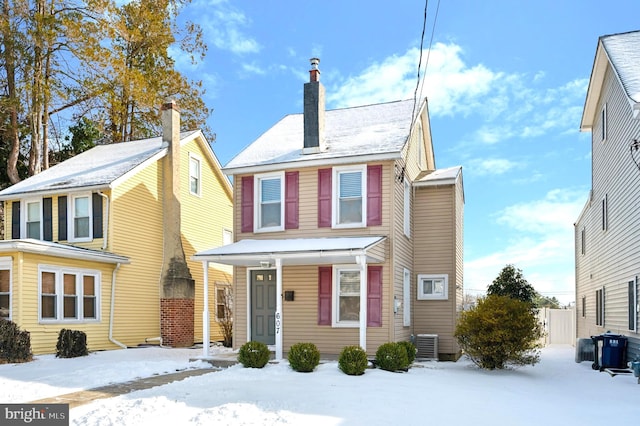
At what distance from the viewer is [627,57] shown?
46.7 ft

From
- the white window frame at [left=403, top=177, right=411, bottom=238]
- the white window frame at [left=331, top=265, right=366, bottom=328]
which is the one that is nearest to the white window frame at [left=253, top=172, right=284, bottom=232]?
the white window frame at [left=331, top=265, right=366, bottom=328]

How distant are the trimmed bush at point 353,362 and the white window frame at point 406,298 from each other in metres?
3.97

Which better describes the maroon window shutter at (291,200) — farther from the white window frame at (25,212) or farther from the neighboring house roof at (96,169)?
the white window frame at (25,212)

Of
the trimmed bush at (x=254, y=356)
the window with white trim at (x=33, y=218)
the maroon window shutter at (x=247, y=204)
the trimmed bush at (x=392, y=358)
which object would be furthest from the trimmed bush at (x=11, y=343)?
the trimmed bush at (x=392, y=358)

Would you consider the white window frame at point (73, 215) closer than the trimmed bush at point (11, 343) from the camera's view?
No

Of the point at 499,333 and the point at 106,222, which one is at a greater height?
the point at 106,222

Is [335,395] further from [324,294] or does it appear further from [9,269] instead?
[9,269]

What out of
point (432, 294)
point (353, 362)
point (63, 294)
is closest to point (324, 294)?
point (353, 362)

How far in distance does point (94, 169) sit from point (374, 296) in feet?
36.5

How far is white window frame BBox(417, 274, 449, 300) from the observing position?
53.8 feet

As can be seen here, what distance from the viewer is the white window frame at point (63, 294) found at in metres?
15.5

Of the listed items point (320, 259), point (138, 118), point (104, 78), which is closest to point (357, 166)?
point (320, 259)

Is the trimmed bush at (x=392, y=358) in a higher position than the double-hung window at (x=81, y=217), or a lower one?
lower

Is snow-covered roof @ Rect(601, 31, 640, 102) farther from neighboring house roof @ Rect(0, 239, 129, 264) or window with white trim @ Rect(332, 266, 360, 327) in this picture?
neighboring house roof @ Rect(0, 239, 129, 264)
